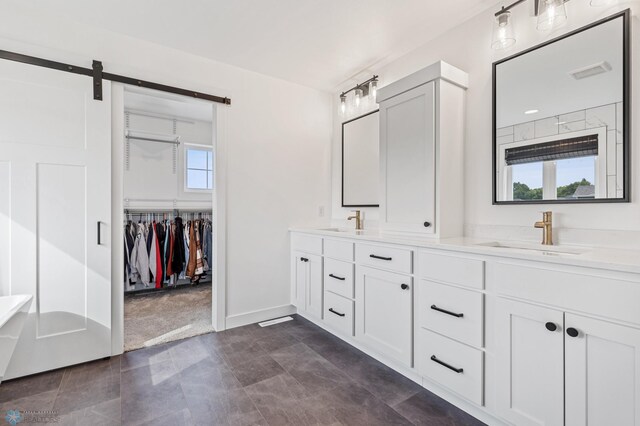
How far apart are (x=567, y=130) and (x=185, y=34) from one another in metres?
2.73

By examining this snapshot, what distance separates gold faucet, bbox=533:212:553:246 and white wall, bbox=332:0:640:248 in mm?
75

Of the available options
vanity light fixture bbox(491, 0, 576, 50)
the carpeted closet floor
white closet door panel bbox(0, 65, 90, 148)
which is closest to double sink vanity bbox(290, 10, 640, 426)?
vanity light fixture bbox(491, 0, 576, 50)

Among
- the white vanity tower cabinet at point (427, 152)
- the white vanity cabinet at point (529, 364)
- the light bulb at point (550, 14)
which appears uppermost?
the light bulb at point (550, 14)

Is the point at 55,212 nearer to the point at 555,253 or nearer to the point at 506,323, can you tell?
the point at 506,323

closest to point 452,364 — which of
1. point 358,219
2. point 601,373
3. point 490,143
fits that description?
point 601,373

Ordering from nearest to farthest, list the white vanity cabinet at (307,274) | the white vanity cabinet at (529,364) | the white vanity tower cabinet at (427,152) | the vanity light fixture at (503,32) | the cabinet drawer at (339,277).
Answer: the white vanity cabinet at (529,364)
the vanity light fixture at (503,32)
the white vanity tower cabinet at (427,152)
the cabinet drawer at (339,277)
the white vanity cabinet at (307,274)

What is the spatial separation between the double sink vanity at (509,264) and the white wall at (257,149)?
690 millimetres

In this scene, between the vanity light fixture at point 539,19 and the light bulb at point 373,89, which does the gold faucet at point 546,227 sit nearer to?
the vanity light fixture at point 539,19

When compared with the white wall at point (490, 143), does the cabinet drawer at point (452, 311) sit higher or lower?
lower

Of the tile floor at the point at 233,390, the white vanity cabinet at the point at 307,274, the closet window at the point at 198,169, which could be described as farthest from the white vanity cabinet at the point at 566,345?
the closet window at the point at 198,169

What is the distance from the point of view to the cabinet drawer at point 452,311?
1575 mm

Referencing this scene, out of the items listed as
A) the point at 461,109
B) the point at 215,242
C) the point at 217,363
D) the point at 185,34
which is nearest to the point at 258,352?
the point at 217,363

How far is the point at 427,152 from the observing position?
212cm

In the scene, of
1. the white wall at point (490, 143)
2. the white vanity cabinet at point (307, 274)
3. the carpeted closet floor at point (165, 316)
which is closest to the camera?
the white wall at point (490, 143)
